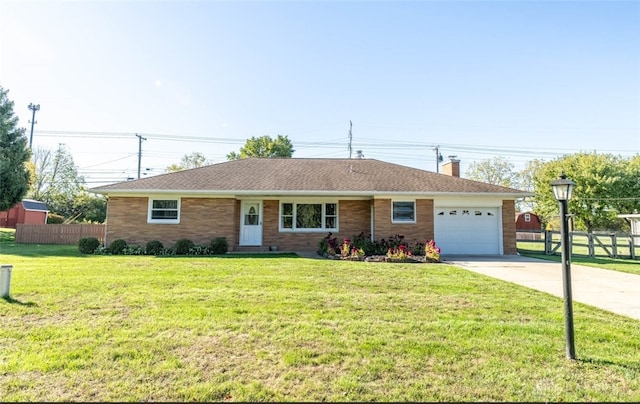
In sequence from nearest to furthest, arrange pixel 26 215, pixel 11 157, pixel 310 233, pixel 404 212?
pixel 404 212
pixel 310 233
pixel 11 157
pixel 26 215

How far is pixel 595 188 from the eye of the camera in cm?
3369

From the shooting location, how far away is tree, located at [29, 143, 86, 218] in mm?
38188

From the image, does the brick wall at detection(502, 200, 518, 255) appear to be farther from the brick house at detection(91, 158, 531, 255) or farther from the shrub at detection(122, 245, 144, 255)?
the shrub at detection(122, 245, 144, 255)

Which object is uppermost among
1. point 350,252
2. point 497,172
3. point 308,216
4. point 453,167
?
point 497,172

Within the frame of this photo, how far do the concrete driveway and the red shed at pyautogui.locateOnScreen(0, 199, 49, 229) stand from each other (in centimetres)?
3763

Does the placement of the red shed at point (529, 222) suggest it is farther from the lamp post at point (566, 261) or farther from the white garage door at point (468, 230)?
the lamp post at point (566, 261)

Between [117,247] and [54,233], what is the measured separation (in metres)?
10.6

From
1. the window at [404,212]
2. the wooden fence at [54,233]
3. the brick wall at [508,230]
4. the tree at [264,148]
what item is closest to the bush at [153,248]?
the wooden fence at [54,233]

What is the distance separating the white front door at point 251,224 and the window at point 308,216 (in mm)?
1099

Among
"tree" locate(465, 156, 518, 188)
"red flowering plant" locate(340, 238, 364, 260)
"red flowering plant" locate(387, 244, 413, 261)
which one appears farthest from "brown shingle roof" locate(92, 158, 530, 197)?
"tree" locate(465, 156, 518, 188)

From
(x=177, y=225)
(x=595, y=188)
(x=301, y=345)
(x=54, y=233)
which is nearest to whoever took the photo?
(x=301, y=345)

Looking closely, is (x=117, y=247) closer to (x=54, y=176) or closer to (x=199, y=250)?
(x=199, y=250)

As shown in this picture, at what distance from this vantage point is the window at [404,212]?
14.5 meters

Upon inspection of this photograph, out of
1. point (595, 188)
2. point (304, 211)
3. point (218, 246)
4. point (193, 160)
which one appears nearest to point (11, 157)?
point (218, 246)
